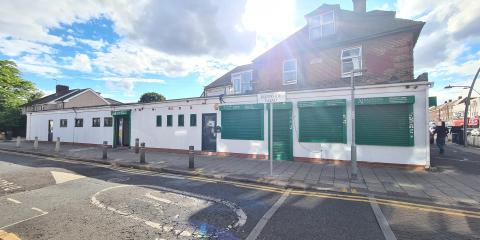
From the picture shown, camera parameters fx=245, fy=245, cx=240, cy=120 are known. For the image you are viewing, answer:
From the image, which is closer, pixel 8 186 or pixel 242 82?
pixel 8 186

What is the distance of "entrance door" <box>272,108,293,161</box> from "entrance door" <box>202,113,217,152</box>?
3.98 metres

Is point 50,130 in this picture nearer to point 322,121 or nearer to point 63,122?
point 63,122

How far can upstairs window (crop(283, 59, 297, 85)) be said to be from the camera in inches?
717

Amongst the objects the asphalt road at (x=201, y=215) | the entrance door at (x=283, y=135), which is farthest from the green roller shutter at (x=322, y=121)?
the asphalt road at (x=201, y=215)

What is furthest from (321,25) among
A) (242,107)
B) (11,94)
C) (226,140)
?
(11,94)

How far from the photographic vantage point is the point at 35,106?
35656 millimetres

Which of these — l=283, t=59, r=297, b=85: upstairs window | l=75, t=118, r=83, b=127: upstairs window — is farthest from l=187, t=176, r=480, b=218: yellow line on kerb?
l=75, t=118, r=83, b=127: upstairs window

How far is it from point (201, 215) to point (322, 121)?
893cm

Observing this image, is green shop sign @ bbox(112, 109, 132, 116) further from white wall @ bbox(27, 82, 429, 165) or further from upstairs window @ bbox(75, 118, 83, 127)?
upstairs window @ bbox(75, 118, 83, 127)

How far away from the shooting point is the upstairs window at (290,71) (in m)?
18.2

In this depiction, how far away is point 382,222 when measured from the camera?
15.8ft

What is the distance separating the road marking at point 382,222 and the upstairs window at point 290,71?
1297cm

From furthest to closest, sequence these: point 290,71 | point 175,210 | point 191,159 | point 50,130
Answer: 1. point 50,130
2. point 290,71
3. point 191,159
4. point 175,210

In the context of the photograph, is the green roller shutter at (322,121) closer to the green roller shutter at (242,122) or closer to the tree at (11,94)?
the green roller shutter at (242,122)
